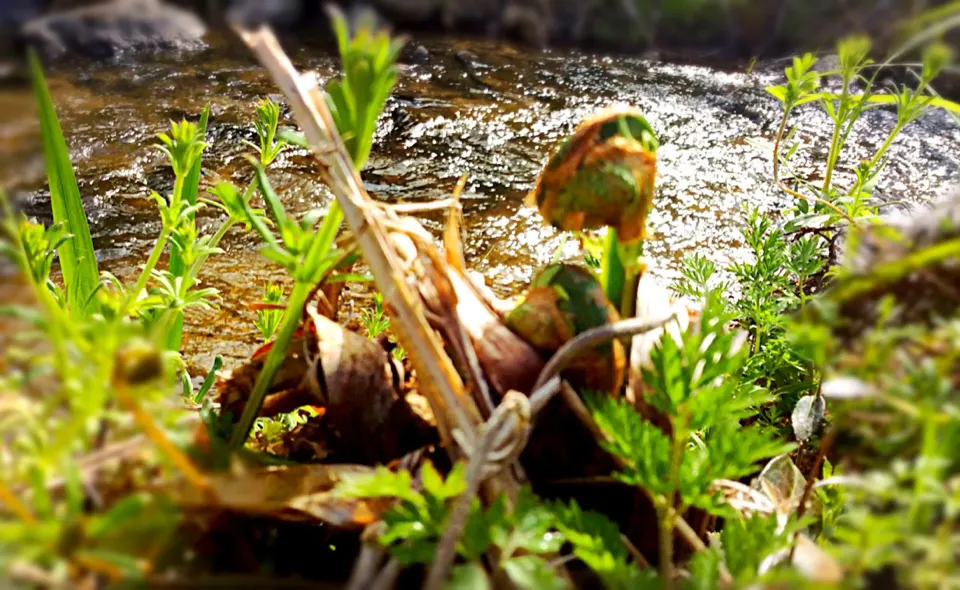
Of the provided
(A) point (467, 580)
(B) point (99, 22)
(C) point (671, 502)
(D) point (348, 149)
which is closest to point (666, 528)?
(C) point (671, 502)

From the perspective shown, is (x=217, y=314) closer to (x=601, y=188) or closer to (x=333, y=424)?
(x=333, y=424)

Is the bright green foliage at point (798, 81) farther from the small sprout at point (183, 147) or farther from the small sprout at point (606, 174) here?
the small sprout at point (183, 147)

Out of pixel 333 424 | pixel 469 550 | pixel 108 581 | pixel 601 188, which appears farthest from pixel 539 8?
pixel 108 581

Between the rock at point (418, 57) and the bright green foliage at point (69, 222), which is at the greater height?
the rock at point (418, 57)

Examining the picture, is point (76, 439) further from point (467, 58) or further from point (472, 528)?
point (467, 58)

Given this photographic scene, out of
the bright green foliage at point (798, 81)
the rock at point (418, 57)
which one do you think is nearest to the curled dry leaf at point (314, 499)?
the bright green foliage at point (798, 81)

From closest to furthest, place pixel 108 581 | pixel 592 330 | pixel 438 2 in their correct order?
1. pixel 108 581
2. pixel 592 330
3. pixel 438 2

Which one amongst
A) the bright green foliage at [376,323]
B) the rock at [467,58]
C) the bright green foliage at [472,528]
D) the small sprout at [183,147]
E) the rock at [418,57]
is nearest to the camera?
the bright green foliage at [472,528]
